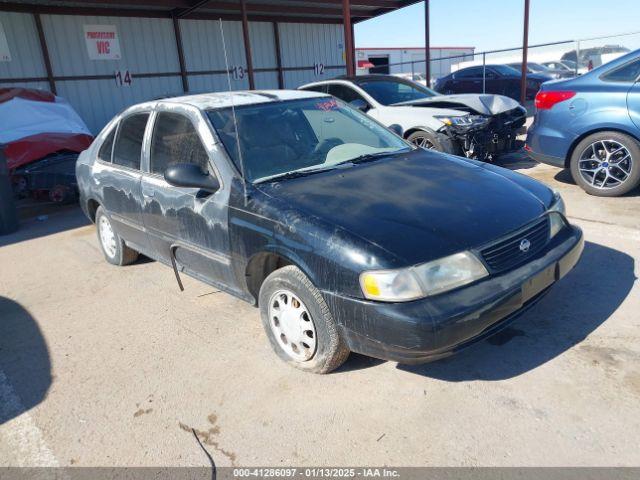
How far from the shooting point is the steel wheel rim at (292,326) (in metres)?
2.88

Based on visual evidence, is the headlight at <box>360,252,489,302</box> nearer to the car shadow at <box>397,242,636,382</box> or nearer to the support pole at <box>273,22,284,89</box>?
the car shadow at <box>397,242,636,382</box>

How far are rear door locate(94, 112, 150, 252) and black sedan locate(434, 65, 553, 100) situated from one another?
46.0 feet

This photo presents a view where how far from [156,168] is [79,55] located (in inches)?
409

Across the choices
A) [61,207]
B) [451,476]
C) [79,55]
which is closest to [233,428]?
[451,476]

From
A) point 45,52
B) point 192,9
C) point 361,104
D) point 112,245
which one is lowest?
point 112,245

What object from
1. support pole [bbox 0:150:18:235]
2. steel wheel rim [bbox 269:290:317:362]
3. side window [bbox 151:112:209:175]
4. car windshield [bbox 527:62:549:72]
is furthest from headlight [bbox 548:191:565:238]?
car windshield [bbox 527:62:549:72]

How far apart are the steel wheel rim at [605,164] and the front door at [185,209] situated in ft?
15.0

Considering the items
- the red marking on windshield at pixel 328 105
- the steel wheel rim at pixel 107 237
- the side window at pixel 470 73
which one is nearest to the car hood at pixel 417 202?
the red marking on windshield at pixel 328 105

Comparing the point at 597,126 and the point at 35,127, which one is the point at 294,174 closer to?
the point at 597,126

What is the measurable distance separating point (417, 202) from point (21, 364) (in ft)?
9.47

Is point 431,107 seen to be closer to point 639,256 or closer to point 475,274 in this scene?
point 639,256

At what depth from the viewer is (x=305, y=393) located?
2838mm

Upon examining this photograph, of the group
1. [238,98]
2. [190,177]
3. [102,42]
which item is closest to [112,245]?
[238,98]

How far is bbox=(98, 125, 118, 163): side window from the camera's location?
15.4ft
